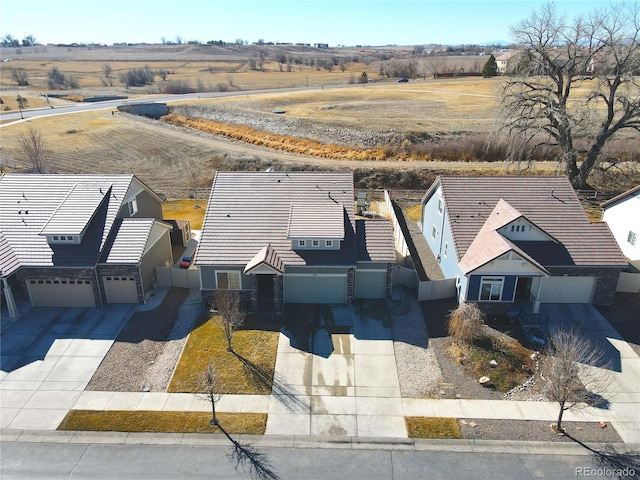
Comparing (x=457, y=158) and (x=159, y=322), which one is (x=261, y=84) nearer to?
(x=457, y=158)

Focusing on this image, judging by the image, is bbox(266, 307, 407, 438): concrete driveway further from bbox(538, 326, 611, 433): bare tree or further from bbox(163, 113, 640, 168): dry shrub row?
bbox(163, 113, 640, 168): dry shrub row

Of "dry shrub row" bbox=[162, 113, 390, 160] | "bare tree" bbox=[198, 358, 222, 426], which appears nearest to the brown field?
"dry shrub row" bbox=[162, 113, 390, 160]

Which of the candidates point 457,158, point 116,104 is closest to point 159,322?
point 457,158

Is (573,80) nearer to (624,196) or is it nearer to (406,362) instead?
(624,196)

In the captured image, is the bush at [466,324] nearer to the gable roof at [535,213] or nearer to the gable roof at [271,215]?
the gable roof at [535,213]

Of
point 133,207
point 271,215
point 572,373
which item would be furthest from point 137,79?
point 572,373

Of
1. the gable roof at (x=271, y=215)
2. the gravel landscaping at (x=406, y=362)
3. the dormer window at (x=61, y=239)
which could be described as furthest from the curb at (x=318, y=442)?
the dormer window at (x=61, y=239)
